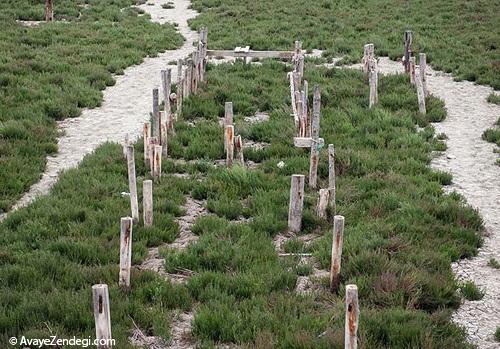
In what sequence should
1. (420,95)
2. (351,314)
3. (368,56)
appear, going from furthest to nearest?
1. (368,56)
2. (420,95)
3. (351,314)

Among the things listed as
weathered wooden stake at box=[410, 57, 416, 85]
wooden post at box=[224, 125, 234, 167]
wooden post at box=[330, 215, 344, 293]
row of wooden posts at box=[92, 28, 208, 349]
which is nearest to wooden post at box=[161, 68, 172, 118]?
row of wooden posts at box=[92, 28, 208, 349]

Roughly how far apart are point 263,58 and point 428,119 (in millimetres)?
6711

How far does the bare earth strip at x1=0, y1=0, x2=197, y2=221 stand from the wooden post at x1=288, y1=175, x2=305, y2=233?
12.9 feet

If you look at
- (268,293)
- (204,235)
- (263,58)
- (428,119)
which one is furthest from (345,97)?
(268,293)

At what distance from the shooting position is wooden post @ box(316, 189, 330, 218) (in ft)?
27.7

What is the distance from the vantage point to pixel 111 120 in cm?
1378

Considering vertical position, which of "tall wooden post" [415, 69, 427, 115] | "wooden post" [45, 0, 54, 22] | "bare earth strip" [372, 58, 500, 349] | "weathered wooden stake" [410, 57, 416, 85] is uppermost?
"wooden post" [45, 0, 54, 22]

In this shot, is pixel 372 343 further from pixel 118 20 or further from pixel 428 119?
pixel 118 20

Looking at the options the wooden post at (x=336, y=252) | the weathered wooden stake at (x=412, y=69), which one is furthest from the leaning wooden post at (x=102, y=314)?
the weathered wooden stake at (x=412, y=69)

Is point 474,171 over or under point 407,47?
under

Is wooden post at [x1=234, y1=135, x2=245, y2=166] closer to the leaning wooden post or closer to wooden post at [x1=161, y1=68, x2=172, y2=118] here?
wooden post at [x1=161, y1=68, x2=172, y2=118]

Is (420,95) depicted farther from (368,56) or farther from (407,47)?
(407,47)

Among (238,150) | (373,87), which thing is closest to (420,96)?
(373,87)

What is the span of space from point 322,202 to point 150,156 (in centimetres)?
307
